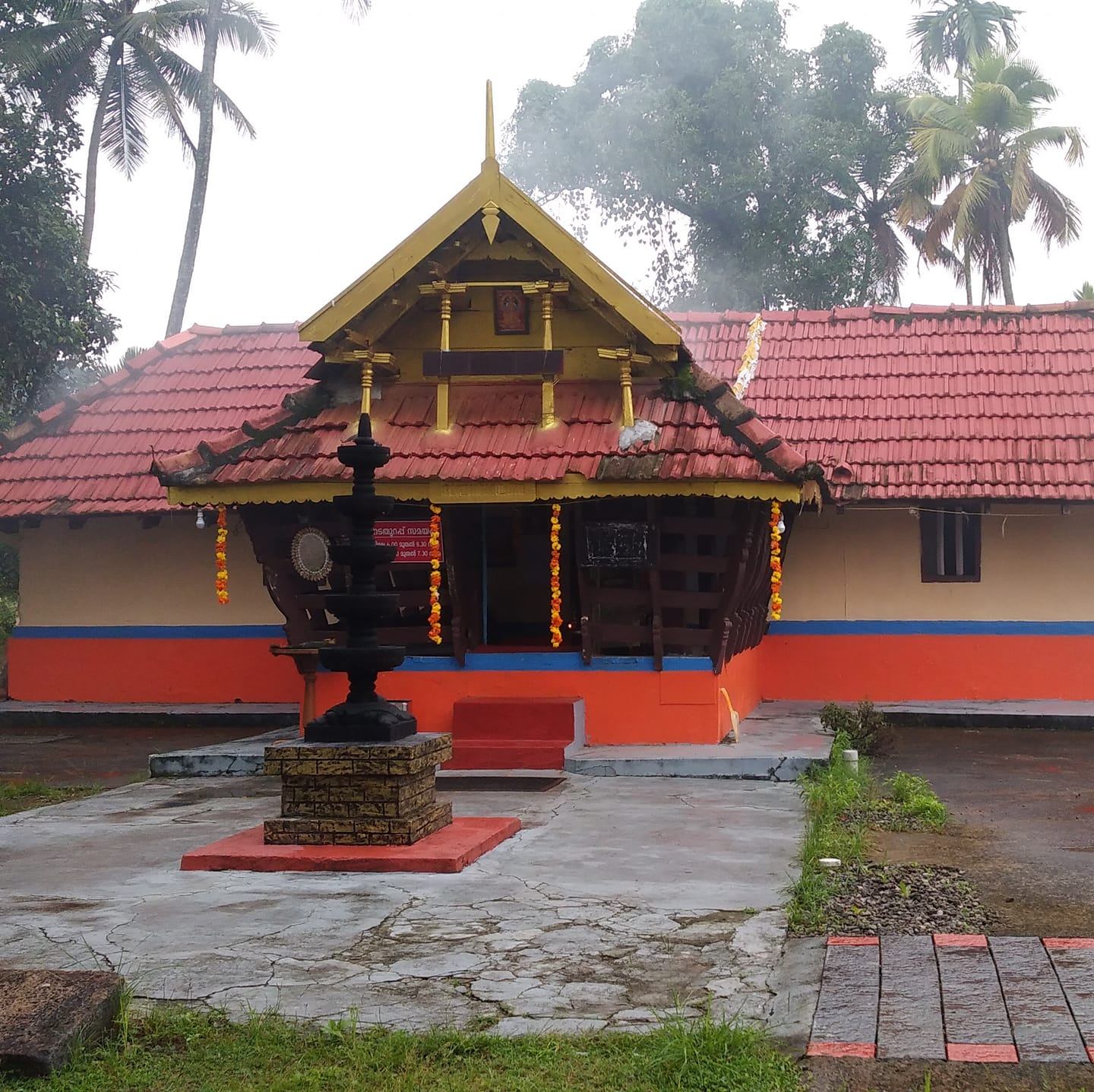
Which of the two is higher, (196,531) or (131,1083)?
(196,531)

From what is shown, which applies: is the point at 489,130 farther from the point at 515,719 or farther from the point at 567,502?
the point at 515,719

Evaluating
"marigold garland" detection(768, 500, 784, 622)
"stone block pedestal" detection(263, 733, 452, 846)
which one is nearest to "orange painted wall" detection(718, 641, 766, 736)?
"marigold garland" detection(768, 500, 784, 622)

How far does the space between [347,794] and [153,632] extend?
913cm

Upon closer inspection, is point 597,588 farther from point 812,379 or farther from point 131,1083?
point 131,1083

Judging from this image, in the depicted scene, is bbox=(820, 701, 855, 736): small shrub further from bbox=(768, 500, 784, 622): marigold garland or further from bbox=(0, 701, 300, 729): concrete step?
bbox=(0, 701, 300, 729): concrete step

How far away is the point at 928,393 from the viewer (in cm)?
1520

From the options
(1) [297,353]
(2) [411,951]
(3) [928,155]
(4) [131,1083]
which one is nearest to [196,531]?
(1) [297,353]

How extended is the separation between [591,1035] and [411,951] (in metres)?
1.21

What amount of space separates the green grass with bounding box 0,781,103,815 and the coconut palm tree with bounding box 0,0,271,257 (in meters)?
15.8

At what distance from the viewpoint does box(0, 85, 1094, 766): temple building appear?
11156 millimetres

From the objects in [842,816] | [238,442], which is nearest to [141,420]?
[238,442]

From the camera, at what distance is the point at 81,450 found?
52.2 ft

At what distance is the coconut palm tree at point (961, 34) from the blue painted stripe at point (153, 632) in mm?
17855

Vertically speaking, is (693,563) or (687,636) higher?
(693,563)
